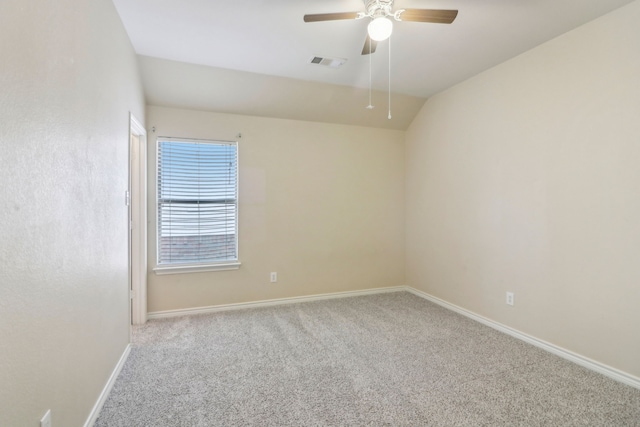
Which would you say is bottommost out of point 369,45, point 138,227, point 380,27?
point 138,227

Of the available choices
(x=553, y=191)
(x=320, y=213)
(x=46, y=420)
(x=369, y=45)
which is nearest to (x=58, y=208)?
(x=46, y=420)

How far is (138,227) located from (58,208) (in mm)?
1954

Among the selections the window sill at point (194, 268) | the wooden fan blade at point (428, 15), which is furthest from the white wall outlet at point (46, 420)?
the wooden fan blade at point (428, 15)

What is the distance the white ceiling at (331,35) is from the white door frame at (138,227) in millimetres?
639

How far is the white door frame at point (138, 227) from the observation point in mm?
3123

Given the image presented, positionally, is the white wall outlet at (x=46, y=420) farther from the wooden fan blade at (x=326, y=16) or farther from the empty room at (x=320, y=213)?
the wooden fan blade at (x=326, y=16)

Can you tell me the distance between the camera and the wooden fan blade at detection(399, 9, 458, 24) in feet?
5.86

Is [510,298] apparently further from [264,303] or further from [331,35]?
[331,35]

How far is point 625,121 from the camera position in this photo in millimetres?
2154

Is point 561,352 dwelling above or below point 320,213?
below

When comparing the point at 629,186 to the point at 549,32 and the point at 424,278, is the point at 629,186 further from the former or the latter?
the point at 424,278

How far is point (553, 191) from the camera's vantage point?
260 centimetres

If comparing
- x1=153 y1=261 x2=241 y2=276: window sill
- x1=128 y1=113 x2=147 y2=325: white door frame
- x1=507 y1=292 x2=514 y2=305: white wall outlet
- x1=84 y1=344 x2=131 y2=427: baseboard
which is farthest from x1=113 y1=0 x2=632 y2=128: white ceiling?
x1=84 y1=344 x2=131 y2=427: baseboard

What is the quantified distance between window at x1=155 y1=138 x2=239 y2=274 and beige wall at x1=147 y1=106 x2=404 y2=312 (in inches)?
3.7
